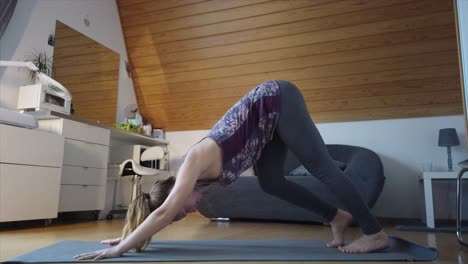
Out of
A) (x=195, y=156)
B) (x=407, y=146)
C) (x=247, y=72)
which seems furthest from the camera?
(x=247, y=72)

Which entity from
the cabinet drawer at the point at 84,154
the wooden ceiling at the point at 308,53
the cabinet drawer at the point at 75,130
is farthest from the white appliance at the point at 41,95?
the wooden ceiling at the point at 308,53

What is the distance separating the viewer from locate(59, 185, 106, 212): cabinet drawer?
120 inches

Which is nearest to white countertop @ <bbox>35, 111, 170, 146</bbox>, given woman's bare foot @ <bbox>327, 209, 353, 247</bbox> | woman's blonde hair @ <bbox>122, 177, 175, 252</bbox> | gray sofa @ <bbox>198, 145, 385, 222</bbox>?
gray sofa @ <bbox>198, 145, 385, 222</bbox>

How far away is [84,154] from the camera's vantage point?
3271 mm

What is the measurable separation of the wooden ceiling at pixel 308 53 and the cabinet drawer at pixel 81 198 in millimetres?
1714

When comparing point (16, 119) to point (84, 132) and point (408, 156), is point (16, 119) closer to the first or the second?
point (84, 132)

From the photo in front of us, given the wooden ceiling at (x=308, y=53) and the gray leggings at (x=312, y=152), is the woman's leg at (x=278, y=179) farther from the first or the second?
the wooden ceiling at (x=308, y=53)

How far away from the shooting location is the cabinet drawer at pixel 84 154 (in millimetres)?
3115

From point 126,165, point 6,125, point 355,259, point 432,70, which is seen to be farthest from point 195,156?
point 432,70

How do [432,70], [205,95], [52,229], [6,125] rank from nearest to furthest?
[6,125] → [52,229] → [432,70] → [205,95]

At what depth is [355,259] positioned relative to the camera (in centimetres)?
150

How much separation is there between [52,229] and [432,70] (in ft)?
12.2

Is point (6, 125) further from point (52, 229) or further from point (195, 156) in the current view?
point (195, 156)

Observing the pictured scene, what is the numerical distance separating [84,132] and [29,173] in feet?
2.40
